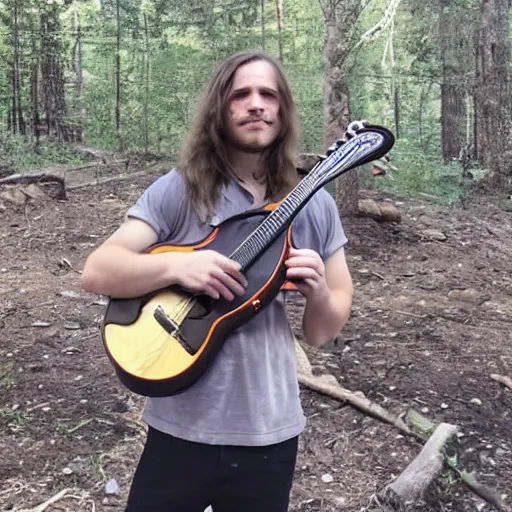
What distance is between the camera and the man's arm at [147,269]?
1.29 m

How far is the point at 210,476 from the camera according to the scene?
4.59 ft

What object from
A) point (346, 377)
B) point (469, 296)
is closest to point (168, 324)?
point (346, 377)

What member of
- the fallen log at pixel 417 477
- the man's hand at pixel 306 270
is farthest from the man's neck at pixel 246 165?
the fallen log at pixel 417 477

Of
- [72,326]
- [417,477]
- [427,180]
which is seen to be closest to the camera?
[417,477]

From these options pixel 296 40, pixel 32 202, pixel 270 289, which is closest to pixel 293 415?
pixel 270 289

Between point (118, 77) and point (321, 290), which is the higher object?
point (118, 77)

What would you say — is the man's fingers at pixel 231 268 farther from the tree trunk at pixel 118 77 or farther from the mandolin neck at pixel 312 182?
the tree trunk at pixel 118 77

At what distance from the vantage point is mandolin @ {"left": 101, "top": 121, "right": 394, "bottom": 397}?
1.33m

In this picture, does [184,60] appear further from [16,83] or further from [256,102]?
[256,102]

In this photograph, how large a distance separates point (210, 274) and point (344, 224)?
4744 millimetres

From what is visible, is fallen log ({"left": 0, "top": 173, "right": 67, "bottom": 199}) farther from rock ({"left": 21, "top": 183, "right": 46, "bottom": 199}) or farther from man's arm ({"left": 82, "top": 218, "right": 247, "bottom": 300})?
man's arm ({"left": 82, "top": 218, "right": 247, "bottom": 300})

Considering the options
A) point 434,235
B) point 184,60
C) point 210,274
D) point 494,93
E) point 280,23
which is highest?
point 280,23

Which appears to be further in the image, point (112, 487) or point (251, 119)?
point (112, 487)

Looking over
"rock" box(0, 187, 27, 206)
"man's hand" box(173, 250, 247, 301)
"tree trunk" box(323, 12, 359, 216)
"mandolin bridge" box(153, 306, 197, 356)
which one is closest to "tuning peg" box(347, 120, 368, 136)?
"man's hand" box(173, 250, 247, 301)
